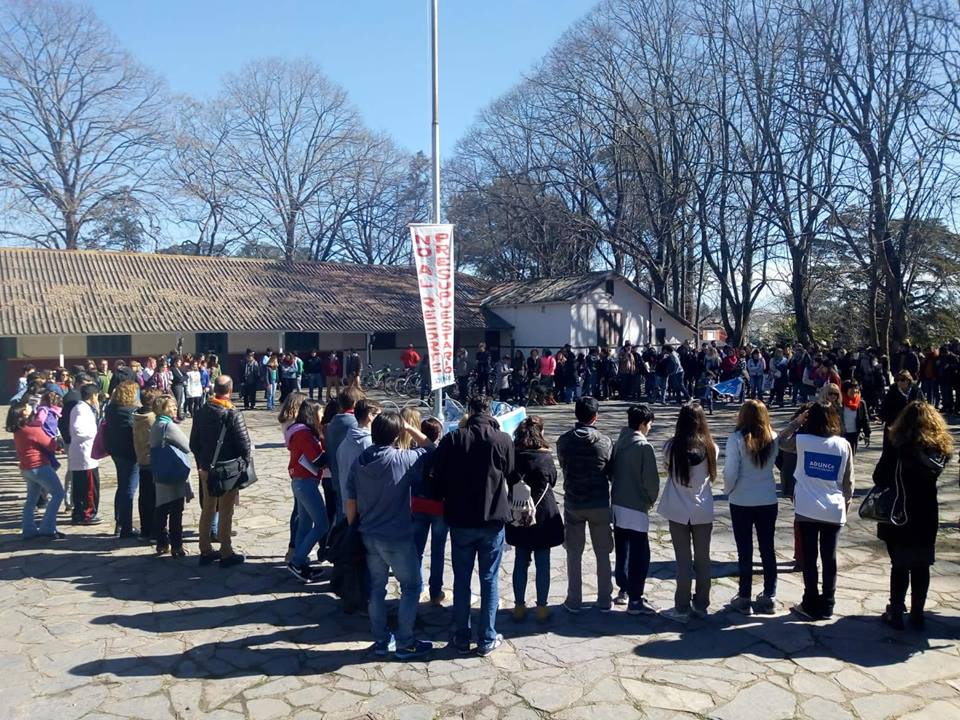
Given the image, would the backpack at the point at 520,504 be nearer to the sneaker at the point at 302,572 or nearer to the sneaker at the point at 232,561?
the sneaker at the point at 302,572

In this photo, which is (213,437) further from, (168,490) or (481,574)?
(481,574)

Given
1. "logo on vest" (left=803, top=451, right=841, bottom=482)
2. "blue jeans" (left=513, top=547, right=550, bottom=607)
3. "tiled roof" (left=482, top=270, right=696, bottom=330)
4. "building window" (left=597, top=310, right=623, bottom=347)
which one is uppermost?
"tiled roof" (left=482, top=270, right=696, bottom=330)

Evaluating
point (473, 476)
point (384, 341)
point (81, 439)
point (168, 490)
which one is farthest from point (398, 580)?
point (384, 341)

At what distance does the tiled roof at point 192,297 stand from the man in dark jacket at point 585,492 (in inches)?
843

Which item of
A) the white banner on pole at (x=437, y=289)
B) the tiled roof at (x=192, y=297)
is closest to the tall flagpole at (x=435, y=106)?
the white banner on pole at (x=437, y=289)

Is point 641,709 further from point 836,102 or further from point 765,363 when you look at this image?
point 836,102

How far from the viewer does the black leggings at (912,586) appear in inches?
199

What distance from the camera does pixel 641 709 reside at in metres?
4.19

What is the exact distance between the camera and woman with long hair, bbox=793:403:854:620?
5207mm

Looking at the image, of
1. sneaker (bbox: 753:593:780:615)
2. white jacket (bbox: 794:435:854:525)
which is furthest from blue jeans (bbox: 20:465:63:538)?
white jacket (bbox: 794:435:854:525)

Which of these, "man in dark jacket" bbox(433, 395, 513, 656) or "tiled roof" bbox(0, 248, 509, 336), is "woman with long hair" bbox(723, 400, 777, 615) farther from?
"tiled roof" bbox(0, 248, 509, 336)

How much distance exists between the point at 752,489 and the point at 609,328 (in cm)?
2334

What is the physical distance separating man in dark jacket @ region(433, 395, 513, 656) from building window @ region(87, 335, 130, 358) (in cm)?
2241

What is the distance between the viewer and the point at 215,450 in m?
6.55
